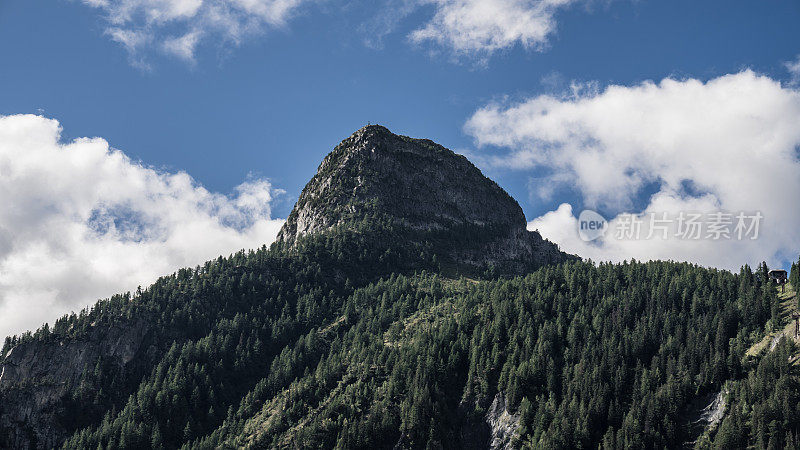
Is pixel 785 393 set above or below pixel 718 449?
above

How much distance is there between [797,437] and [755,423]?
1017 cm

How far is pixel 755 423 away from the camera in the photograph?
19675cm

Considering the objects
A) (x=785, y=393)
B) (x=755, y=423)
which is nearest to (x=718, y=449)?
(x=755, y=423)

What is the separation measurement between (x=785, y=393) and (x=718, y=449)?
81.0 ft

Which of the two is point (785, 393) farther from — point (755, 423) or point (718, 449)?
point (718, 449)

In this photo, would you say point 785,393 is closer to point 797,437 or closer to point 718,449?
point 797,437

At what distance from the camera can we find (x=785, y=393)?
654 feet

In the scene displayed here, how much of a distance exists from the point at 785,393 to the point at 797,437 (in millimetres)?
12286

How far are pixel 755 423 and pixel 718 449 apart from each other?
12.5 metres

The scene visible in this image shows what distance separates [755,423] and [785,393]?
12.3m

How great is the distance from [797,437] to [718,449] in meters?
19.9

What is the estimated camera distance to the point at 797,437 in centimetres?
19200
